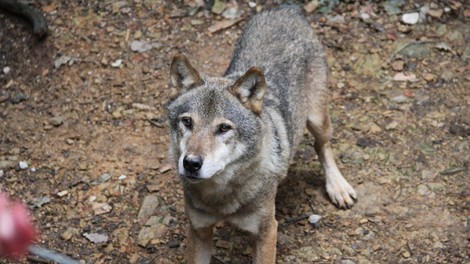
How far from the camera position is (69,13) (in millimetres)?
8562

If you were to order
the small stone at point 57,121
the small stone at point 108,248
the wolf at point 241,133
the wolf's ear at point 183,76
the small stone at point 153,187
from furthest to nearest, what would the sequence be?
1. the small stone at point 57,121
2. the small stone at point 153,187
3. the small stone at point 108,248
4. the wolf's ear at point 183,76
5. the wolf at point 241,133

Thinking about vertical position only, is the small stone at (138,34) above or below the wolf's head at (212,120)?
below

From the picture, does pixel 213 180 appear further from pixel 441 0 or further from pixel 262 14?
pixel 441 0

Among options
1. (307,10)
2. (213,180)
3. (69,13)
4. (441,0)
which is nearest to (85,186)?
(213,180)

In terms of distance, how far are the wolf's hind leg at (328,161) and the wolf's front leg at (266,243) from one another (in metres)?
1.31

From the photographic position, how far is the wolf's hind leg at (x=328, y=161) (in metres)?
6.06

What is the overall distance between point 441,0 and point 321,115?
3.10 meters

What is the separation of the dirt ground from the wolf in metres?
0.95

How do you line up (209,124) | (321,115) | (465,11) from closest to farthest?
(209,124) < (321,115) < (465,11)

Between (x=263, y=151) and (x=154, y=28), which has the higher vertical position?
(x=263, y=151)

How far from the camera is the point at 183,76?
4770 mm

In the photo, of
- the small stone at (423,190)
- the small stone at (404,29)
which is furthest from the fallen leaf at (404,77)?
the small stone at (423,190)

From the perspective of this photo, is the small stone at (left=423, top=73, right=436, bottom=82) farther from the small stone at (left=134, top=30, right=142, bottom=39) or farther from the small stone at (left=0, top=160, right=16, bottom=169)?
the small stone at (left=0, top=160, right=16, bottom=169)

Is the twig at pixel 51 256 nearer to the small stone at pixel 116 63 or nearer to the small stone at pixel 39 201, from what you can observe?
the small stone at pixel 39 201
